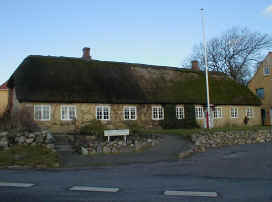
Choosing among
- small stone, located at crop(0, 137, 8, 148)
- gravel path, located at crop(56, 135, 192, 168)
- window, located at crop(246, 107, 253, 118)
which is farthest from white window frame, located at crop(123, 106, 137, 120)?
window, located at crop(246, 107, 253, 118)

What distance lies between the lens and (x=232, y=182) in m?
8.14

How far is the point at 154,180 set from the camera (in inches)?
333

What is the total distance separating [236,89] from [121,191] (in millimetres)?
28266

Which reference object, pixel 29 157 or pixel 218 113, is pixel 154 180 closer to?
pixel 29 157

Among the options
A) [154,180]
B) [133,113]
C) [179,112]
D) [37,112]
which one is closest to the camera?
[154,180]

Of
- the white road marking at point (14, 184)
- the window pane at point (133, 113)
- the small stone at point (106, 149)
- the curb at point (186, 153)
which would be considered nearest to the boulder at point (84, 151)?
the small stone at point (106, 149)

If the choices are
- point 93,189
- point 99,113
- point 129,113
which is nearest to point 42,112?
point 99,113

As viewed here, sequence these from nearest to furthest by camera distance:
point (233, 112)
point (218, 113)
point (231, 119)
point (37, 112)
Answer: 1. point (37, 112)
2. point (218, 113)
3. point (231, 119)
4. point (233, 112)

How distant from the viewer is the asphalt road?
634 cm

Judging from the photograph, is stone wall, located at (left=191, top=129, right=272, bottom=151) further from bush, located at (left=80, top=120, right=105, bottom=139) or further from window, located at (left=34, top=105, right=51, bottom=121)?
window, located at (left=34, top=105, right=51, bottom=121)

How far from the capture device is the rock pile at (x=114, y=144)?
14.2m

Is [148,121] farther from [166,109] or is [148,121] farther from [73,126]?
[73,126]

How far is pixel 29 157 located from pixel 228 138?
1297cm

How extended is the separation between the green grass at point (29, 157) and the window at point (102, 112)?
10.1m
